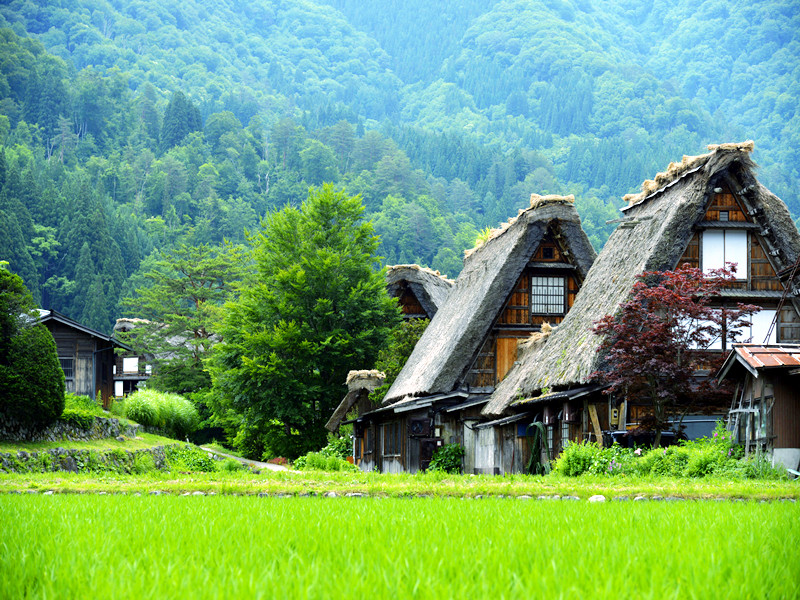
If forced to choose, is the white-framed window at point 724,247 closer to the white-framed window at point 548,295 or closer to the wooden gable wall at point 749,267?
the wooden gable wall at point 749,267

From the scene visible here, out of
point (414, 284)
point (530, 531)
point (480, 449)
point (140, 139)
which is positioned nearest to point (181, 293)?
point (414, 284)

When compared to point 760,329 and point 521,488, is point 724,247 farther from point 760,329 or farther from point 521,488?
point 521,488

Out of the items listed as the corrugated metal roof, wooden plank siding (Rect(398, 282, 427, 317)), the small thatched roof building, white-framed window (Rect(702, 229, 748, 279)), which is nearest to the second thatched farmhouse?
the small thatched roof building

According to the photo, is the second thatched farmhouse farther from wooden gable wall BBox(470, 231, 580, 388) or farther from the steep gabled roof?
the steep gabled roof

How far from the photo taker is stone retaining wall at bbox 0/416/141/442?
22.7 metres

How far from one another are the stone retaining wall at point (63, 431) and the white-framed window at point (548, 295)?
14.8m

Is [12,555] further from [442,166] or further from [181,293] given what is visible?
[442,166]

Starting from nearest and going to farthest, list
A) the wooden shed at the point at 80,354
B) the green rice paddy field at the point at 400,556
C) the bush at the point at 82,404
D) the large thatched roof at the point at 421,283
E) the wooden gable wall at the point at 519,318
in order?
the green rice paddy field at the point at 400,556, the wooden gable wall at the point at 519,318, the bush at the point at 82,404, the large thatched roof at the point at 421,283, the wooden shed at the point at 80,354

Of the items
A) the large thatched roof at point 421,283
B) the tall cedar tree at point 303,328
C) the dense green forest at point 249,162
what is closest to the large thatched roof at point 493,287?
the tall cedar tree at point 303,328

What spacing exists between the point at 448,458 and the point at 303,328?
1204 centimetres

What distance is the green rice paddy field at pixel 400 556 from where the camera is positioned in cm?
367

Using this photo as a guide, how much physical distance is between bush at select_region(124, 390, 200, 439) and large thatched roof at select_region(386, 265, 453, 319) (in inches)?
462

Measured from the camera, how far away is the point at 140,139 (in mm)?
151750

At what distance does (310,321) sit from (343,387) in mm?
3411
